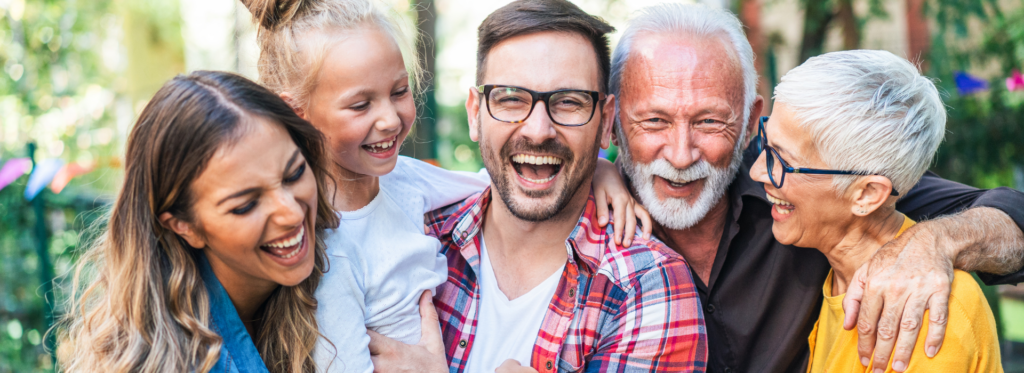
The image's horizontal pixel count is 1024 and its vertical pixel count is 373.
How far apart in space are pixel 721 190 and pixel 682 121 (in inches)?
12.7

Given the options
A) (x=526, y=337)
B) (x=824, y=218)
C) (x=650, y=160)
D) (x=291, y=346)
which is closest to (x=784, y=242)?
(x=824, y=218)

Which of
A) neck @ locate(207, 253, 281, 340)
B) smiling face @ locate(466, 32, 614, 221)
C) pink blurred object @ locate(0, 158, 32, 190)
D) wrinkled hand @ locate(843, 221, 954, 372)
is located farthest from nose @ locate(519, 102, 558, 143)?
pink blurred object @ locate(0, 158, 32, 190)

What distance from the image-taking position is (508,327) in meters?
2.44

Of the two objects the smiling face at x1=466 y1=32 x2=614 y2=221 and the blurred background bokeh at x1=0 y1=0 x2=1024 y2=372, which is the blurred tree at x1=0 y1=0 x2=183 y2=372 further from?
the smiling face at x1=466 y1=32 x2=614 y2=221

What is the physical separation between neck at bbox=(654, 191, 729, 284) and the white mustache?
0.66 ft

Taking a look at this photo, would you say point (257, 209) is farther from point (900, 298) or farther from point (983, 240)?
point (983, 240)

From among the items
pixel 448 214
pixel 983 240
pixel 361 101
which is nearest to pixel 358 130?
pixel 361 101

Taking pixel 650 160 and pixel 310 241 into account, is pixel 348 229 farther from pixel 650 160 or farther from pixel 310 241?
pixel 650 160

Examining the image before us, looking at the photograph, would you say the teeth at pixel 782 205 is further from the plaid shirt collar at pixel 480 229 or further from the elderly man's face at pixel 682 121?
the plaid shirt collar at pixel 480 229

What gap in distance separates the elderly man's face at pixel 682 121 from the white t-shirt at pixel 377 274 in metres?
0.88

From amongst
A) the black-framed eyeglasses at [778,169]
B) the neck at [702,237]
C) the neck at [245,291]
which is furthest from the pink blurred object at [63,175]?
the black-framed eyeglasses at [778,169]

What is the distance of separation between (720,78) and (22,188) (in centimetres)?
509

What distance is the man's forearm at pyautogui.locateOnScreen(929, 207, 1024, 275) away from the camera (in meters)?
2.07

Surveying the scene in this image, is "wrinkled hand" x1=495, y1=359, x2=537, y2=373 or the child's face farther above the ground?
the child's face
